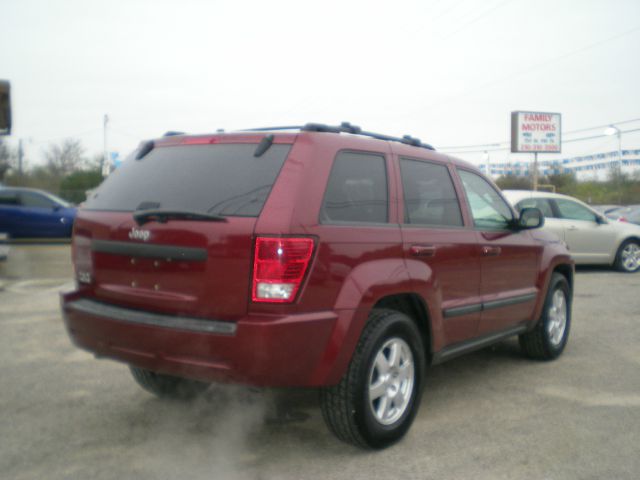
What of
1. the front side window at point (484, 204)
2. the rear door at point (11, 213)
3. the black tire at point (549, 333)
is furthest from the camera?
the rear door at point (11, 213)

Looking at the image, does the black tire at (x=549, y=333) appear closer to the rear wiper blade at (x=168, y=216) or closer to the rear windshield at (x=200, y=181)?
the rear windshield at (x=200, y=181)

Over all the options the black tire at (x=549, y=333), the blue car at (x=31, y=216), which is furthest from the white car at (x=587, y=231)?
the blue car at (x=31, y=216)

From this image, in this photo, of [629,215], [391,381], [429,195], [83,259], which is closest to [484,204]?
[429,195]

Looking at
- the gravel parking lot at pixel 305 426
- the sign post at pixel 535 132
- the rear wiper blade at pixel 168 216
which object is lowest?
the gravel parking lot at pixel 305 426

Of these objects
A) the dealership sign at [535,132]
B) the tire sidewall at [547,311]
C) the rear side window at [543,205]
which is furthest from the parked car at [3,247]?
the dealership sign at [535,132]

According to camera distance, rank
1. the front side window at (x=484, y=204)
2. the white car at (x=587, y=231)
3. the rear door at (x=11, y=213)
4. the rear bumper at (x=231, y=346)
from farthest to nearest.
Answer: the rear door at (x=11, y=213) < the white car at (x=587, y=231) < the front side window at (x=484, y=204) < the rear bumper at (x=231, y=346)

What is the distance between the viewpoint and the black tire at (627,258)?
1316 centimetres

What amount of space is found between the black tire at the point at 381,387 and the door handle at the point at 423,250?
1.26ft

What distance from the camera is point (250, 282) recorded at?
322 cm

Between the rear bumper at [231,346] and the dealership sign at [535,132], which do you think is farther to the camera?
the dealership sign at [535,132]

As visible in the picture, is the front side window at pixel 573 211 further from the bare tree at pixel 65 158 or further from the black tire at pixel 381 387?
the bare tree at pixel 65 158

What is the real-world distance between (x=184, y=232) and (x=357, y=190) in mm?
1011

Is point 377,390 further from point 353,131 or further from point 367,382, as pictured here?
point 353,131

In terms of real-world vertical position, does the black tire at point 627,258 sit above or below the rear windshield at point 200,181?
below
